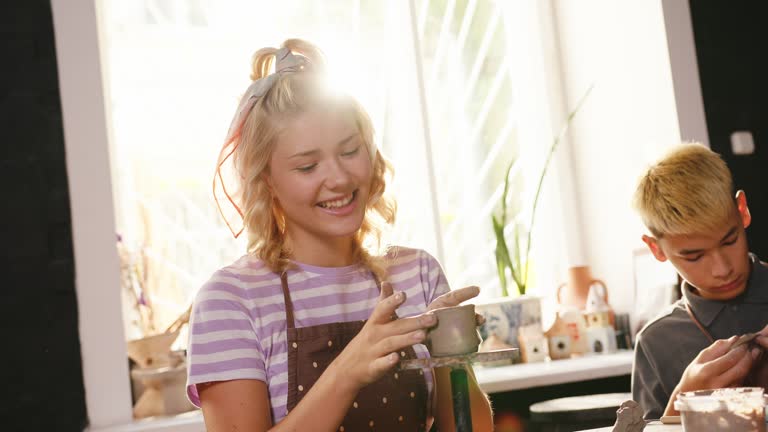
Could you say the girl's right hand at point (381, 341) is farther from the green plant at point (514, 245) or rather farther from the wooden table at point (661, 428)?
the green plant at point (514, 245)

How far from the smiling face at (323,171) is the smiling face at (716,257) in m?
0.81

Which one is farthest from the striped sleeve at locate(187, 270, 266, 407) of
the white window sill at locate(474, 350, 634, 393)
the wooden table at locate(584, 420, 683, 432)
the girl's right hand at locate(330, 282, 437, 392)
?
the white window sill at locate(474, 350, 634, 393)

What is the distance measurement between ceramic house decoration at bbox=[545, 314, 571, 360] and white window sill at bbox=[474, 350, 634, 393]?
0.19 m

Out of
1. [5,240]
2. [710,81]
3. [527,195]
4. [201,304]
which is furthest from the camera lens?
[527,195]

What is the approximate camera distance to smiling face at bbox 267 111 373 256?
4.84 ft

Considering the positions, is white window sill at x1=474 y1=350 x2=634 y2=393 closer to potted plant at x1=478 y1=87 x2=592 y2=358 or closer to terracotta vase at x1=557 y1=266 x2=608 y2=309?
potted plant at x1=478 y1=87 x2=592 y2=358

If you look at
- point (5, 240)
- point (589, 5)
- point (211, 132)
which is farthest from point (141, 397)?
point (589, 5)

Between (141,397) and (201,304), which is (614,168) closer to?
(141,397)

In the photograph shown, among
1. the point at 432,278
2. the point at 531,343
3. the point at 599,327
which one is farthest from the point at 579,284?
the point at 432,278

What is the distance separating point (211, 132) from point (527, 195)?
1.33 metres

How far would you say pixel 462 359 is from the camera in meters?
1.05

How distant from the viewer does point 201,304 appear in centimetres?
148

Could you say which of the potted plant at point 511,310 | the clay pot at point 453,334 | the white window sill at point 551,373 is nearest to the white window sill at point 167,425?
the white window sill at point 551,373

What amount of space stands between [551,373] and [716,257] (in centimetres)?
88
